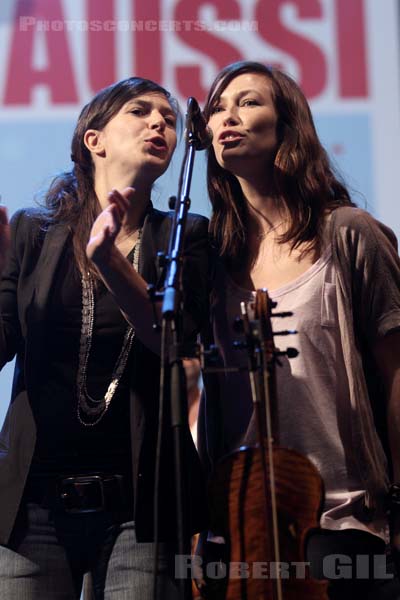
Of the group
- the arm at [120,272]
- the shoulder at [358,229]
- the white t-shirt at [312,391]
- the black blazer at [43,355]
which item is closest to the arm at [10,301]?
the black blazer at [43,355]

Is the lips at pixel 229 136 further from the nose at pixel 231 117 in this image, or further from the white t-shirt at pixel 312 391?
the white t-shirt at pixel 312 391

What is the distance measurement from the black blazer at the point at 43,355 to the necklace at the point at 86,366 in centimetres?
4

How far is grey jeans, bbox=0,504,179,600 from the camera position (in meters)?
2.14

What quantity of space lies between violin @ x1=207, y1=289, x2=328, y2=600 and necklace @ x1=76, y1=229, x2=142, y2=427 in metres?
0.34

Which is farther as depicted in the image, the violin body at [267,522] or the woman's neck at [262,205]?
the woman's neck at [262,205]

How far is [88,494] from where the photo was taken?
2.17 meters

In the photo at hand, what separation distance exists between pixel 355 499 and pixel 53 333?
2.72 ft

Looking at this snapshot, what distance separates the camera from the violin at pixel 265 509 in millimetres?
2023

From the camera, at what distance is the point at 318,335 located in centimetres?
239

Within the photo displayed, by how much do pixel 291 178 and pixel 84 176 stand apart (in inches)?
22.3

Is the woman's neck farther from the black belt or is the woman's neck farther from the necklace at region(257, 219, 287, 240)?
the black belt

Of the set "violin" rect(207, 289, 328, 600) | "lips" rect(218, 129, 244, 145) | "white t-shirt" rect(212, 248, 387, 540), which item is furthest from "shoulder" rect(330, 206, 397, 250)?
"violin" rect(207, 289, 328, 600)

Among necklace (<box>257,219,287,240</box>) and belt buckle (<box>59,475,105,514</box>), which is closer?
belt buckle (<box>59,475,105,514</box>)

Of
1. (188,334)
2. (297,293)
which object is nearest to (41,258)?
(188,334)
